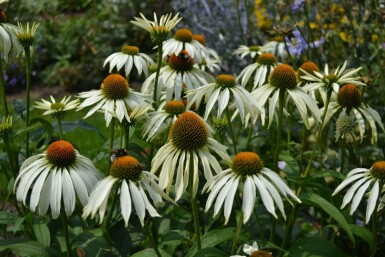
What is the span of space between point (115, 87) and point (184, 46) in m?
0.50

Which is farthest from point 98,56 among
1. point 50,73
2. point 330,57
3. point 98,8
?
point 330,57

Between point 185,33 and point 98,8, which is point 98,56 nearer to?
point 98,8

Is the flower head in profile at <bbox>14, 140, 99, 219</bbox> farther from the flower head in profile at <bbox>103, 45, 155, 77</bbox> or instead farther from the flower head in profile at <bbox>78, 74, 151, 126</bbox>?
the flower head in profile at <bbox>103, 45, 155, 77</bbox>

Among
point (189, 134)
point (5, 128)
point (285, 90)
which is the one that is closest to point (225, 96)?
point (285, 90)

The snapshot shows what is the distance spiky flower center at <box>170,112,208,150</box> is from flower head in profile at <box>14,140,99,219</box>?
261mm

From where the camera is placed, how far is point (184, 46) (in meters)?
2.48

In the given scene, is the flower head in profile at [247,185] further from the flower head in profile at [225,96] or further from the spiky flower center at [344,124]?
the spiky flower center at [344,124]

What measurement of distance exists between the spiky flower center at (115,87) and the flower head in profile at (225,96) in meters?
0.22

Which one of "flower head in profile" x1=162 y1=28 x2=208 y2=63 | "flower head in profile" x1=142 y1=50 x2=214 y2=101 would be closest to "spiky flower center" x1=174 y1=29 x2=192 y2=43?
"flower head in profile" x1=162 y1=28 x2=208 y2=63

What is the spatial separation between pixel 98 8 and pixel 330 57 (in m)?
4.01

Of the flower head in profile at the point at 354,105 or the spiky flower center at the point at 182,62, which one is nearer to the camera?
the flower head in profile at the point at 354,105

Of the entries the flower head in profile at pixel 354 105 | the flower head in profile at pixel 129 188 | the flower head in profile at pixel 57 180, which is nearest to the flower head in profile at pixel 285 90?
the flower head in profile at pixel 354 105

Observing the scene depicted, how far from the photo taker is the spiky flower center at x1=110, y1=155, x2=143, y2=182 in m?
1.62

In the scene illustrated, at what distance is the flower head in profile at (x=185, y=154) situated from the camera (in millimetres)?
1655
